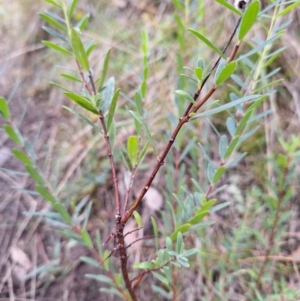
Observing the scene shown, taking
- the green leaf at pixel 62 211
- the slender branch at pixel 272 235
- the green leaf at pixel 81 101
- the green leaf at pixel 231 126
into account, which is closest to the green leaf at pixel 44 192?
the green leaf at pixel 62 211

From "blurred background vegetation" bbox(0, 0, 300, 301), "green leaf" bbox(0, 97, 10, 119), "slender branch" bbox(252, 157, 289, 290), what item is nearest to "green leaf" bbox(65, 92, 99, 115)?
"green leaf" bbox(0, 97, 10, 119)

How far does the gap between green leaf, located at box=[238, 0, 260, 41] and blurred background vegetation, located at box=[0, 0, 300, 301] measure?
1.01ft

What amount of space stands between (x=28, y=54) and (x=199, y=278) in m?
1.59

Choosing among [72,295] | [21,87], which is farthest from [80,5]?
[72,295]

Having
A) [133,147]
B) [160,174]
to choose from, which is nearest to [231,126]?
[133,147]

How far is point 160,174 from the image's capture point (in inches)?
53.4

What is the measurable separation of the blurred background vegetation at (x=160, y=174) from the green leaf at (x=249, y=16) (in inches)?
12.2

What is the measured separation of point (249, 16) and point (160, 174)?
96 cm

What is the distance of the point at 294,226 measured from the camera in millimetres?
1160

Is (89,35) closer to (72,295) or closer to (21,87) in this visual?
(21,87)

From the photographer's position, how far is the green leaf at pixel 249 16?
1.36 ft

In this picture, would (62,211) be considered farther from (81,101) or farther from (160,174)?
(160,174)

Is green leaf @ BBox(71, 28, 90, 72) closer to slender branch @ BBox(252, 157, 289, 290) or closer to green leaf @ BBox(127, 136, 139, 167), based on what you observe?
green leaf @ BBox(127, 136, 139, 167)

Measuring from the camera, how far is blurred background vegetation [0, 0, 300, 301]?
1014 millimetres
